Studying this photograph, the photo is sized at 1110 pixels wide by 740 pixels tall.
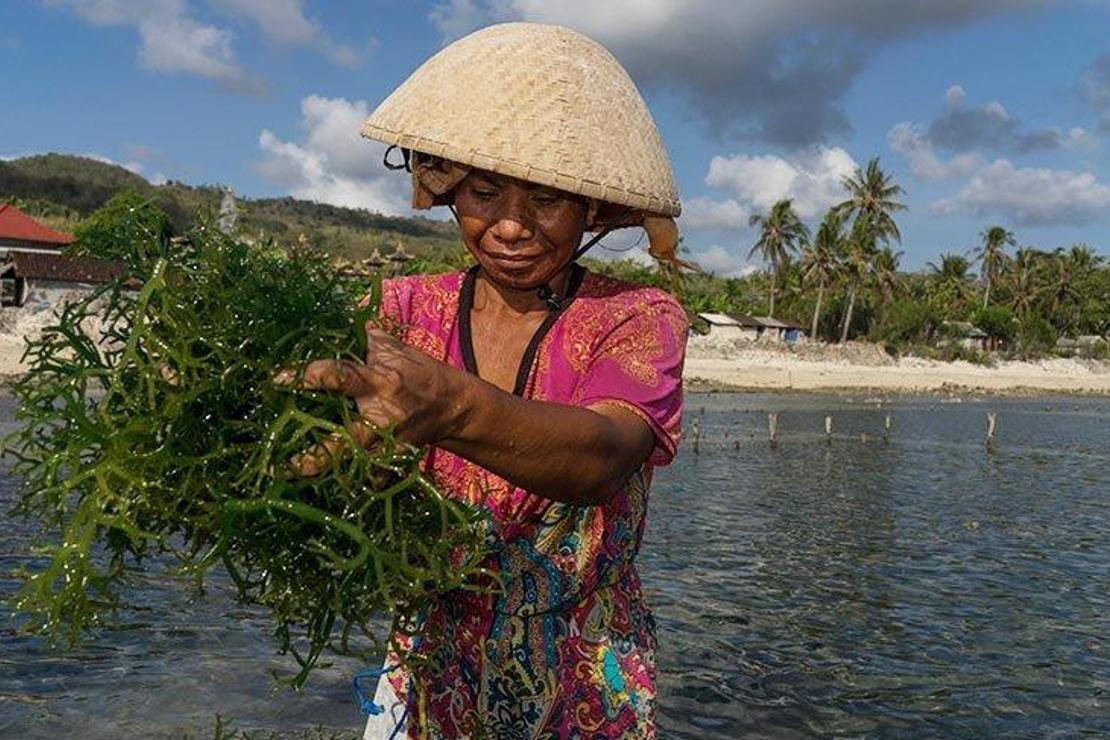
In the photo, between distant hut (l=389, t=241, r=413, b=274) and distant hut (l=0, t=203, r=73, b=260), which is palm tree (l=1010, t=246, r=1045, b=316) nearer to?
distant hut (l=0, t=203, r=73, b=260)

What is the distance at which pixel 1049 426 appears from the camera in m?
50.8

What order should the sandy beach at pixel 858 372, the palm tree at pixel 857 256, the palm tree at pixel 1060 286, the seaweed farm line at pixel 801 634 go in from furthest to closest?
the palm tree at pixel 1060 286 → the palm tree at pixel 857 256 → the sandy beach at pixel 858 372 → the seaweed farm line at pixel 801 634

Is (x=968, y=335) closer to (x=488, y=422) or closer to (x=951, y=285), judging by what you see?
(x=951, y=285)

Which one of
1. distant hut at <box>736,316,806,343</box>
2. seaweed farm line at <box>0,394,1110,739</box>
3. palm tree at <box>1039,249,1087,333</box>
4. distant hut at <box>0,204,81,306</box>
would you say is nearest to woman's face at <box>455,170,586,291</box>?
seaweed farm line at <box>0,394,1110,739</box>

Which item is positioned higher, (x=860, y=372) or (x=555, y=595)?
(x=555, y=595)

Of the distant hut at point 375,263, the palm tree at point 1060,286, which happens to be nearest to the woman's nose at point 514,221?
the distant hut at point 375,263

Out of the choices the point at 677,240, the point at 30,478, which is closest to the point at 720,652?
the point at 677,240

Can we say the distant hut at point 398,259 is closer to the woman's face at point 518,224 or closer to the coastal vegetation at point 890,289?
the woman's face at point 518,224

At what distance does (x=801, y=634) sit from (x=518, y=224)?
445 inches

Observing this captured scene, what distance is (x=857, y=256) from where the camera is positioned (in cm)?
7762

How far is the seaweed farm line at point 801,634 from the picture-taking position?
26.4 ft

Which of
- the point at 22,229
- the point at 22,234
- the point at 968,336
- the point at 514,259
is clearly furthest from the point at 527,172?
the point at 968,336

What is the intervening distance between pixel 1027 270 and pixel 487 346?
354 ft

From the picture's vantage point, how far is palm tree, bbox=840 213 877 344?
77.8m
